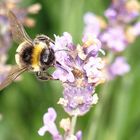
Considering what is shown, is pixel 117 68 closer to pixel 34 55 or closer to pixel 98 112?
→ pixel 98 112

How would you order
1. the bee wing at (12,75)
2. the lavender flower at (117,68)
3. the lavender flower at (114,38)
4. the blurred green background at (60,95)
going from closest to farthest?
the bee wing at (12,75) → the lavender flower at (114,38) → the lavender flower at (117,68) → the blurred green background at (60,95)

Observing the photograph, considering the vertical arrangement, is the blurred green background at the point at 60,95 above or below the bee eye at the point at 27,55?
above

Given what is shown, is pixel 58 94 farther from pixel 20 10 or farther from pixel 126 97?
pixel 20 10

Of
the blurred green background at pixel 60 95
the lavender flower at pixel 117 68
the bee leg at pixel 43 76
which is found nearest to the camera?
the bee leg at pixel 43 76

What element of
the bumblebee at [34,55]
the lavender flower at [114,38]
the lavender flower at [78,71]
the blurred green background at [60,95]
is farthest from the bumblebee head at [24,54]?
the blurred green background at [60,95]

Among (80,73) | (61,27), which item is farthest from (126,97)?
(80,73)

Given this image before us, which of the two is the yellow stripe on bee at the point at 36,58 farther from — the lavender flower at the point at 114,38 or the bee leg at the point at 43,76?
the lavender flower at the point at 114,38

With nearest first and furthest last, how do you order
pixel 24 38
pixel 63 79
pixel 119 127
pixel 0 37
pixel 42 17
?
pixel 63 79 → pixel 24 38 → pixel 0 37 → pixel 119 127 → pixel 42 17

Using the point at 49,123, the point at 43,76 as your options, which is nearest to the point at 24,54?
the point at 43,76
